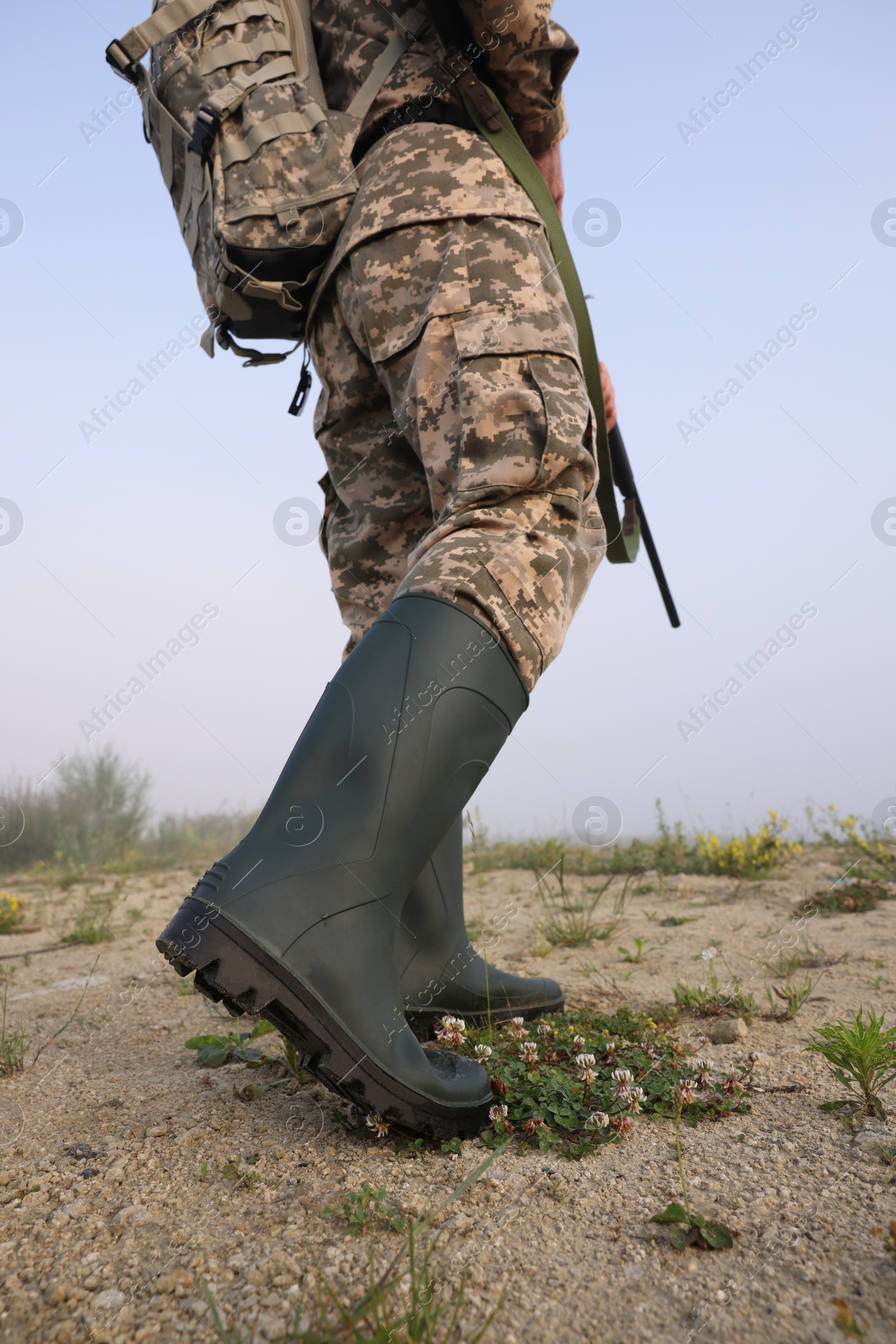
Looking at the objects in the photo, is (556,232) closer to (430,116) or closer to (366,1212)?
(430,116)

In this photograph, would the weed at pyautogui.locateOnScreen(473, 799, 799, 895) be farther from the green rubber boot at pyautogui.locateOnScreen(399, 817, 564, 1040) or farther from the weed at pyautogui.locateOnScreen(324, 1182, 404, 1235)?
the weed at pyautogui.locateOnScreen(324, 1182, 404, 1235)

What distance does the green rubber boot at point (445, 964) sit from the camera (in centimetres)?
152

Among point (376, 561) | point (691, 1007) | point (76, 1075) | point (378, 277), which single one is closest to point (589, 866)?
point (691, 1007)

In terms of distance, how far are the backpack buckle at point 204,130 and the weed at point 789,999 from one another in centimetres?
211

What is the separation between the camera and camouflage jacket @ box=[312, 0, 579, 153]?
58.6 inches

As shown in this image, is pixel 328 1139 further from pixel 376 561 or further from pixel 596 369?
pixel 596 369

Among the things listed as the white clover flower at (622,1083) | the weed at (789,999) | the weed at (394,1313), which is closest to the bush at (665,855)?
the weed at (789,999)

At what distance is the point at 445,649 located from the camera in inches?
45.8

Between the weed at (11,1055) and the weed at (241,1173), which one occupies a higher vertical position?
the weed at (241,1173)

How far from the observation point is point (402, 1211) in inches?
36.1

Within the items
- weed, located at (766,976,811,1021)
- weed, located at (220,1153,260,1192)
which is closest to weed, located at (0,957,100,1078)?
weed, located at (220,1153,260,1192)

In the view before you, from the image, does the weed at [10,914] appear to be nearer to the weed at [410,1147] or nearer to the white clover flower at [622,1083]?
the weed at [410,1147]

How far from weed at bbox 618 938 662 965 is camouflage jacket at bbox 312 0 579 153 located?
210cm

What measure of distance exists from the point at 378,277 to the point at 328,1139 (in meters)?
1.44
